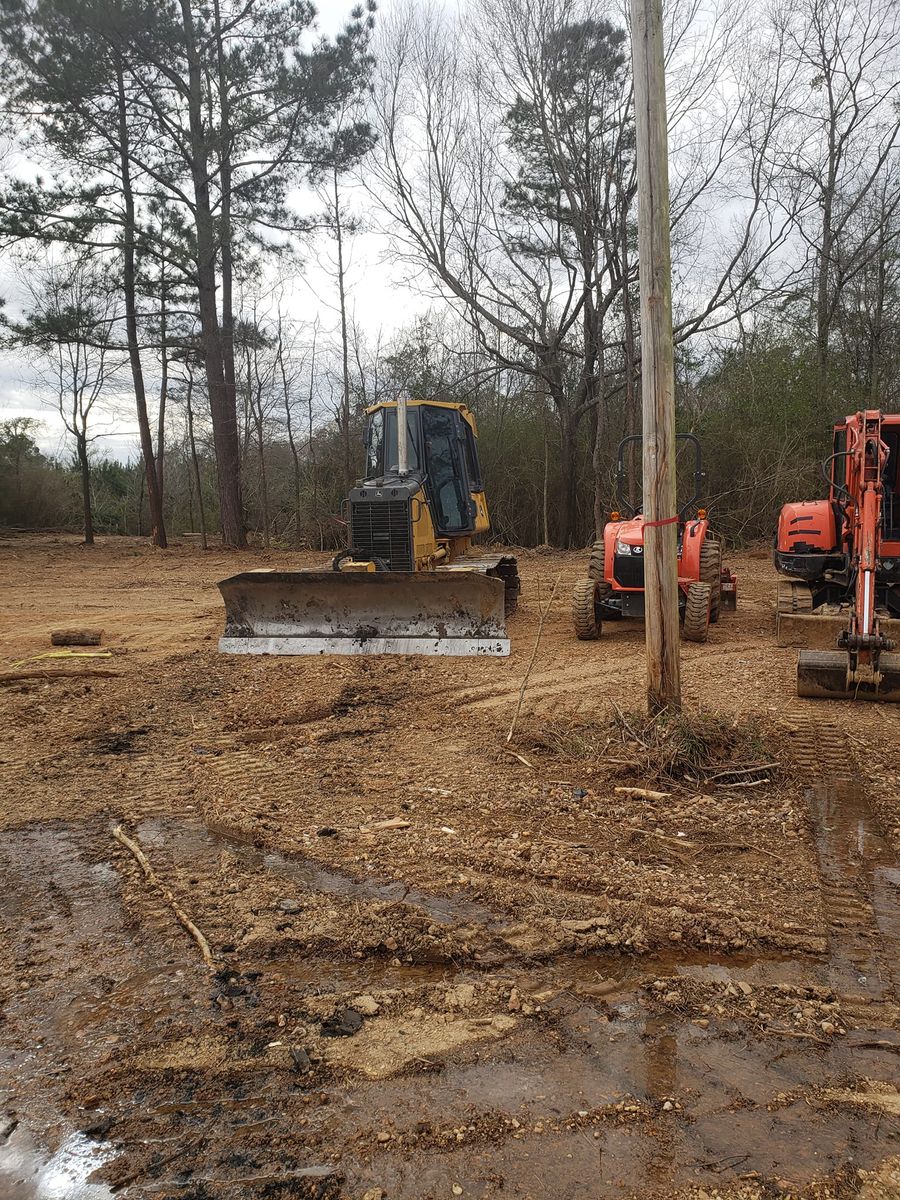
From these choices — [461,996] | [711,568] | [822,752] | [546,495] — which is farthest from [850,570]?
[546,495]

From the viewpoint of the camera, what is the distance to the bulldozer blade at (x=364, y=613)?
25.8ft

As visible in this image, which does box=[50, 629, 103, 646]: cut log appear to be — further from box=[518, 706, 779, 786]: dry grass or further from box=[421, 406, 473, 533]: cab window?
box=[518, 706, 779, 786]: dry grass

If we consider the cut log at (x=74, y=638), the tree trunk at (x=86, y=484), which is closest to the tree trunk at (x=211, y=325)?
the tree trunk at (x=86, y=484)

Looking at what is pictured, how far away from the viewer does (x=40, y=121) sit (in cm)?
1764

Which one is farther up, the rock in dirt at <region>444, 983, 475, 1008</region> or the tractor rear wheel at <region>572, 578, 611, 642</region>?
the tractor rear wheel at <region>572, 578, 611, 642</region>

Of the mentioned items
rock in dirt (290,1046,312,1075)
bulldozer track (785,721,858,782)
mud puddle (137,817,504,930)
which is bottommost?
rock in dirt (290,1046,312,1075)

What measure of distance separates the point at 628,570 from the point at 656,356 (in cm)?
392

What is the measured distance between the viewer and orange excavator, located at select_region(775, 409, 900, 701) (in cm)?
631

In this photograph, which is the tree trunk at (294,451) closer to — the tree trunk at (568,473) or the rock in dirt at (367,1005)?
the tree trunk at (568,473)

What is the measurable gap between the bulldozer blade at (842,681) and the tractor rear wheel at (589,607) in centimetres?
279

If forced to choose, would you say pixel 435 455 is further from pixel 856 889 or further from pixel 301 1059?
pixel 301 1059

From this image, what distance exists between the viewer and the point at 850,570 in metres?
8.25

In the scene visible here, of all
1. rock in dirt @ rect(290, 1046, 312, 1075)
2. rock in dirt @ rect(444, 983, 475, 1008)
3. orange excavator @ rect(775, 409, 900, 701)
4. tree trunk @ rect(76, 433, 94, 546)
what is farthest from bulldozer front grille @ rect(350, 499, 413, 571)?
tree trunk @ rect(76, 433, 94, 546)

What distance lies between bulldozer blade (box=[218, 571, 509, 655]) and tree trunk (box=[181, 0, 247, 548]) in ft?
42.6
